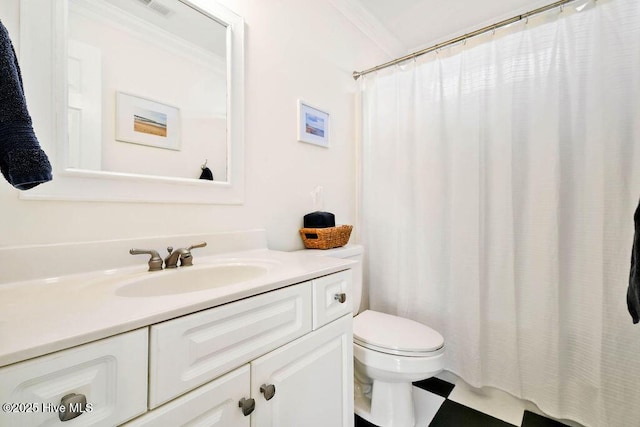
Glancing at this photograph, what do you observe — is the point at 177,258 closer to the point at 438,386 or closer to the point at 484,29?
the point at 438,386

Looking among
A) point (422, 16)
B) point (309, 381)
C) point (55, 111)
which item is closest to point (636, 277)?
point (309, 381)

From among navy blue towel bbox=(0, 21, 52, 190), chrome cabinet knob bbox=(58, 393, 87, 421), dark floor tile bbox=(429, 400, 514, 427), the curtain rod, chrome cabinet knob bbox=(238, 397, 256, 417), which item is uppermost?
the curtain rod

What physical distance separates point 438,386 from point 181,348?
157cm

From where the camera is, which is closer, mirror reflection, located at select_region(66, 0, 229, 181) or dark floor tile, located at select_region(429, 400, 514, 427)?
mirror reflection, located at select_region(66, 0, 229, 181)

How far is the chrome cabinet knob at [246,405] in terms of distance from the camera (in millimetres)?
640

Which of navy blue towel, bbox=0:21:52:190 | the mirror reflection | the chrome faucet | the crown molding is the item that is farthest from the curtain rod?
navy blue towel, bbox=0:21:52:190

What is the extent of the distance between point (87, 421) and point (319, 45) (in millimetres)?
1837

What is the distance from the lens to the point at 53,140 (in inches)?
31.1

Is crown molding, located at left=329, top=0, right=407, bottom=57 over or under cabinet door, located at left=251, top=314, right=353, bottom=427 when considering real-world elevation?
over

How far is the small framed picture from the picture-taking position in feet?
4.95

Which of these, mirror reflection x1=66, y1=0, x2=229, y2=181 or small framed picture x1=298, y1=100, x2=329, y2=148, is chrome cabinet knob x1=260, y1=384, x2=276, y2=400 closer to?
mirror reflection x1=66, y1=0, x2=229, y2=181

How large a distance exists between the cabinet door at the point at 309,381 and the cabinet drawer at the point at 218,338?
5 cm

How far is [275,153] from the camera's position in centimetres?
139

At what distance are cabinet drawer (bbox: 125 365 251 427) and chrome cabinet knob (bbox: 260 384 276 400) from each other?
0.04 m
